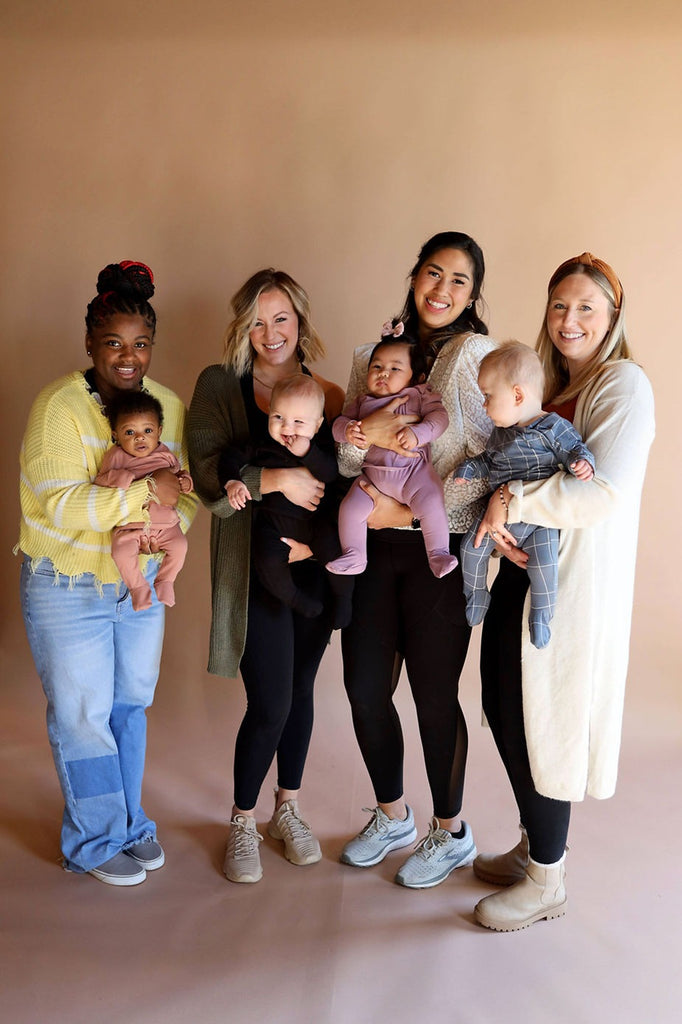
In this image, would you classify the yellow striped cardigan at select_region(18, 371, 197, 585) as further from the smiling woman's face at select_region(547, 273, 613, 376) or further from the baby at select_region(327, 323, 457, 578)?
the smiling woman's face at select_region(547, 273, 613, 376)

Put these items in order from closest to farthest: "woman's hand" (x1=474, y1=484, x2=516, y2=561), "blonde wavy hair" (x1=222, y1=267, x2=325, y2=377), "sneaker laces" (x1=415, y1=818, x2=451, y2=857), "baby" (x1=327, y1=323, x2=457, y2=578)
A: "woman's hand" (x1=474, y1=484, x2=516, y2=561) → "baby" (x1=327, y1=323, x2=457, y2=578) → "blonde wavy hair" (x1=222, y1=267, x2=325, y2=377) → "sneaker laces" (x1=415, y1=818, x2=451, y2=857)

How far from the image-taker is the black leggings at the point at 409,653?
7.61ft

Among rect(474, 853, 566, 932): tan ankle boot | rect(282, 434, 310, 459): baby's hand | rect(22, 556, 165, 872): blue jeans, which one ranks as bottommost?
rect(474, 853, 566, 932): tan ankle boot

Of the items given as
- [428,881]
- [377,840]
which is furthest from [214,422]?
[428,881]

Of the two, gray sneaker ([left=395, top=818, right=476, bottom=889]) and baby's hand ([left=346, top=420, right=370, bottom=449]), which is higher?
baby's hand ([left=346, top=420, right=370, bottom=449])

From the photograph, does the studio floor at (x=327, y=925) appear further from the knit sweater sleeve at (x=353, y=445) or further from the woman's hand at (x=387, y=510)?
the knit sweater sleeve at (x=353, y=445)

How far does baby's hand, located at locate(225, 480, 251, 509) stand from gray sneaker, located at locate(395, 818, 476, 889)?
1.12m

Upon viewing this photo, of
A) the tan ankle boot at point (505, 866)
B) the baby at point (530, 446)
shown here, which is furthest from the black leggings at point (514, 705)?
the tan ankle boot at point (505, 866)

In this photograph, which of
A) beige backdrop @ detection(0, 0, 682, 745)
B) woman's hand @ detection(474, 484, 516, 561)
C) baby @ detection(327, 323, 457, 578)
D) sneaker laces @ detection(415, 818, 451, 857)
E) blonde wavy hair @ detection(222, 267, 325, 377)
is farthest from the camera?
beige backdrop @ detection(0, 0, 682, 745)

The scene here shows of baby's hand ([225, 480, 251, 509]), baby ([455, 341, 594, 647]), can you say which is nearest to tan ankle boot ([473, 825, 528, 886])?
baby ([455, 341, 594, 647])

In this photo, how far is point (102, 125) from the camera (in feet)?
10.6

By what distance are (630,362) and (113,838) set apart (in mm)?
1968

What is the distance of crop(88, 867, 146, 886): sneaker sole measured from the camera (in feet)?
8.16

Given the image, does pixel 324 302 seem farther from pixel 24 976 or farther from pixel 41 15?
pixel 24 976
